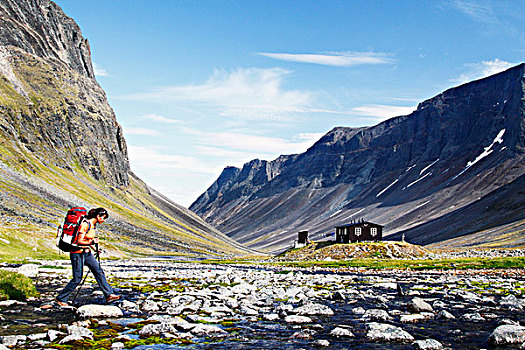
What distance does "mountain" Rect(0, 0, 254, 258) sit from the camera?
10694 centimetres

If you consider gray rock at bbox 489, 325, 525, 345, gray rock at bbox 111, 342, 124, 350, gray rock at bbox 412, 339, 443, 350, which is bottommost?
gray rock at bbox 111, 342, 124, 350

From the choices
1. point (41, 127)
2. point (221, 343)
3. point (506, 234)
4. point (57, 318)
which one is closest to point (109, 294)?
point (57, 318)

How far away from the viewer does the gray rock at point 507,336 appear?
1203 cm

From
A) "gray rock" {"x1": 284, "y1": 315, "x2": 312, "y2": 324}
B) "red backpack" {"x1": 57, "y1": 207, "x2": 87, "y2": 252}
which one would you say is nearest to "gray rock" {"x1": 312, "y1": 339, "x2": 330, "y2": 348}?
"gray rock" {"x1": 284, "y1": 315, "x2": 312, "y2": 324}

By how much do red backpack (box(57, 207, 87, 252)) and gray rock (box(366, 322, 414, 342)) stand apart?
10.7m

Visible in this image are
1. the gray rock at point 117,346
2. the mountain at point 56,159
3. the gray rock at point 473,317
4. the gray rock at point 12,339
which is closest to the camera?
the gray rock at point 12,339

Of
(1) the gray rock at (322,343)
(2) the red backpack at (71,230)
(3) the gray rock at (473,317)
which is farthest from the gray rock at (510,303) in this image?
(2) the red backpack at (71,230)

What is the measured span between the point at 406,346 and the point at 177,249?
125301 mm

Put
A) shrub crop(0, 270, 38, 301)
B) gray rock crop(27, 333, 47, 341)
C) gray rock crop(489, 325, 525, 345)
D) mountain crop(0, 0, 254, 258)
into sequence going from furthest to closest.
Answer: mountain crop(0, 0, 254, 258)
shrub crop(0, 270, 38, 301)
gray rock crop(489, 325, 525, 345)
gray rock crop(27, 333, 47, 341)

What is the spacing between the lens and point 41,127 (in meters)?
157

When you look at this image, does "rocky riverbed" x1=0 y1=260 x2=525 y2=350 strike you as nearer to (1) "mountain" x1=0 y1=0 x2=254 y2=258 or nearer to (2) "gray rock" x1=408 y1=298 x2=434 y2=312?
(2) "gray rock" x1=408 y1=298 x2=434 y2=312

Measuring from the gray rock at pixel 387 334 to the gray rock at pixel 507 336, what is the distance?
7.15 ft

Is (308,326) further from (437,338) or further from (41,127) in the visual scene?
(41,127)

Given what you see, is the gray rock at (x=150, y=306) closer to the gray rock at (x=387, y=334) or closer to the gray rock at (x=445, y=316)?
the gray rock at (x=387, y=334)
